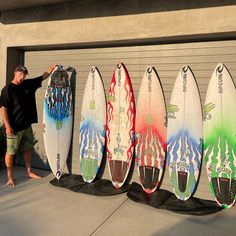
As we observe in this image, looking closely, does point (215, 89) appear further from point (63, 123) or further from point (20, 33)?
point (20, 33)

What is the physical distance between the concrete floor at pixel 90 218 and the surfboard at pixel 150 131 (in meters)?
0.39

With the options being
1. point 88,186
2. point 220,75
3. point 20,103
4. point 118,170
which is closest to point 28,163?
point 20,103

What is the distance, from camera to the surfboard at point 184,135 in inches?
132

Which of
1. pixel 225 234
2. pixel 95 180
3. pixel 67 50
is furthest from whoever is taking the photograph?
pixel 67 50

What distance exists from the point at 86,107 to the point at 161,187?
1.41 meters

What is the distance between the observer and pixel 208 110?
3.29 metres

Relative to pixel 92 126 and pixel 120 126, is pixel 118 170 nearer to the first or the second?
pixel 120 126

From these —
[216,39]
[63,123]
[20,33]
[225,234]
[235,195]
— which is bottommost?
[225,234]

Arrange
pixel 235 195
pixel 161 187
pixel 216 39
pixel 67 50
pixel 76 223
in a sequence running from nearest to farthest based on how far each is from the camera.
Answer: pixel 76 223, pixel 235 195, pixel 216 39, pixel 161 187, pixel 67 50

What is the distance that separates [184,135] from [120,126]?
82 cm

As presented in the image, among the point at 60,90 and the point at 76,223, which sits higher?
the point at 60,90

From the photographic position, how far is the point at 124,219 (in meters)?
2.97

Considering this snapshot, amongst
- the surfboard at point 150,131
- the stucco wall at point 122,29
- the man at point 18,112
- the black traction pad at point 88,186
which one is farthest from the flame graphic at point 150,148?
the man at point 18,112

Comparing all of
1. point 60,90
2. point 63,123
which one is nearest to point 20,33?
point 60,90
